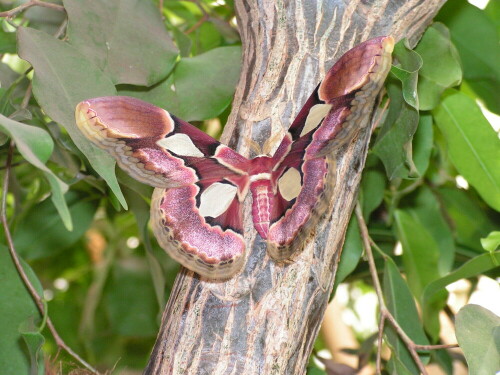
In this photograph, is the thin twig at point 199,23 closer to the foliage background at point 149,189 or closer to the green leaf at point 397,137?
the foliage background at point 149,189

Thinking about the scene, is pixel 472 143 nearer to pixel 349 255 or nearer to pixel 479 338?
pixel 349 255

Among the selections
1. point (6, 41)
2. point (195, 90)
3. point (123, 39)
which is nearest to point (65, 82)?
point (123, 39)

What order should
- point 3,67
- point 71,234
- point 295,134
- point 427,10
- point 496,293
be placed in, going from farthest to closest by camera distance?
1. point 496,293
2. point 71,234
3. point 3,67
4. point 427,10
5. point 295,134

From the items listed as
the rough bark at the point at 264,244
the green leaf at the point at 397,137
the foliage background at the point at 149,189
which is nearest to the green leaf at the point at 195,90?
the foliage background at the point at 149,189

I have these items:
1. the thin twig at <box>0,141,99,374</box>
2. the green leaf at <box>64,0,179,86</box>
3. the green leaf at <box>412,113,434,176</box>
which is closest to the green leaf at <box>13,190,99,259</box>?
the thin twig at <box>0,141,99,374</box>

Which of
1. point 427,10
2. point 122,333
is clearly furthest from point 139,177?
point 122,333

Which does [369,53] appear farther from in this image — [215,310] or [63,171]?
[63,171]

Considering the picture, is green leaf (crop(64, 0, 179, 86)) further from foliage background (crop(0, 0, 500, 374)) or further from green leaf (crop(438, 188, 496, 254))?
green leaf (crop(438, 188, 496, 254))
